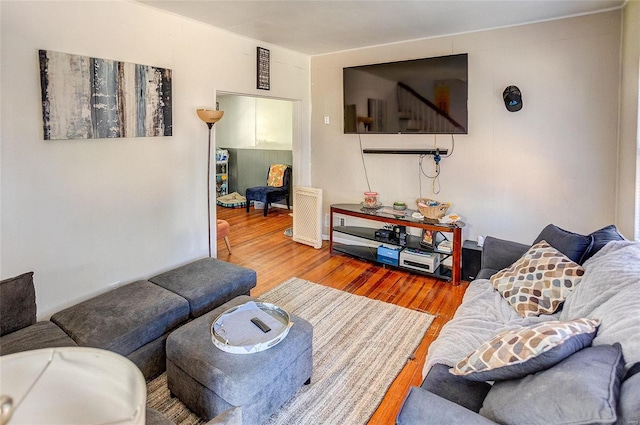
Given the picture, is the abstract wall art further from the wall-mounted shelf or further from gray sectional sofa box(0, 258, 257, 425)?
the wall-mounted shelf

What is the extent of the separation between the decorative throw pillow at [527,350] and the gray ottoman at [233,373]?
2.93ft

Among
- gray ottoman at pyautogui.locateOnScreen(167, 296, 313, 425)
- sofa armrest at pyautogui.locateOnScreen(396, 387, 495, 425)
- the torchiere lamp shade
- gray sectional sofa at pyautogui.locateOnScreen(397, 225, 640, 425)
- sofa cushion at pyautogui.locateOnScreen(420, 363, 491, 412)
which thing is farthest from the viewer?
the torchiere lamp shade

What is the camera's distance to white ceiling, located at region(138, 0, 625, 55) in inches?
122

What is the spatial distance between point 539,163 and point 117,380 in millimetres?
4017

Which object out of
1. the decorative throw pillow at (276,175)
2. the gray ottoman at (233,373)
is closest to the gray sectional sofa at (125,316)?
the gray ottoman at (233,373)

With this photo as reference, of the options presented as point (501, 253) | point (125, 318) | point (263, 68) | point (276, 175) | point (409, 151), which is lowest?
point (125, 318)

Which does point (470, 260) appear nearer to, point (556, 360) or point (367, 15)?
point (367, 15)

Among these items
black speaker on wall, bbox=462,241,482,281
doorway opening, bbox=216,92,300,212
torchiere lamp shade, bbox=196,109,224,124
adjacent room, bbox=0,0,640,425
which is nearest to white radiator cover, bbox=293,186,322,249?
adjacent room, bbox=0,0,640,425

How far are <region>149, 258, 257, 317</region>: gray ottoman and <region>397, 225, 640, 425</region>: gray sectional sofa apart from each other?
1.52 m

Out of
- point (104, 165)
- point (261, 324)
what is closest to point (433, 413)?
point (261, 324)

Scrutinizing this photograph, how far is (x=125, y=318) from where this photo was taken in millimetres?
2201

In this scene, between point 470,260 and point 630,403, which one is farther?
point 470,260

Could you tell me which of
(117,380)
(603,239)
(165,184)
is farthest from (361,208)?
(117,380)

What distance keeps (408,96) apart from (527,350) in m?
3.35
